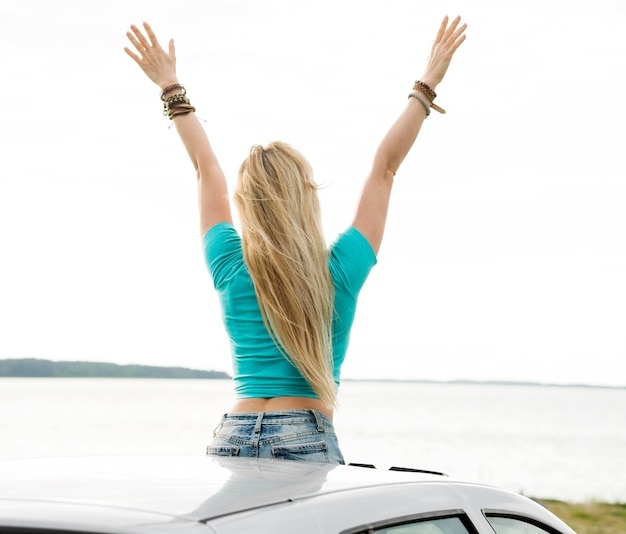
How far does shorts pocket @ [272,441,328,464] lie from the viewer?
341cm

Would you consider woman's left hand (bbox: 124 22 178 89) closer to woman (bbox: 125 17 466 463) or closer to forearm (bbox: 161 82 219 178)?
forearm (bbox: 161 82 219 178)

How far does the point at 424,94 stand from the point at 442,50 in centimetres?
37

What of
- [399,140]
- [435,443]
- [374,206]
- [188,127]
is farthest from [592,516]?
[435,443]

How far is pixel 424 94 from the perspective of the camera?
14.7 feet

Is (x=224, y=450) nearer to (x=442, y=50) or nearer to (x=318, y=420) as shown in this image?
(x=318, y=420)

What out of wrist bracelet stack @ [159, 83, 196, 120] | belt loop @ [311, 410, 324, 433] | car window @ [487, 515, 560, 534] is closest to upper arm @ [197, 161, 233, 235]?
wrist bracelet stack @ [159, 83, 196, 120]

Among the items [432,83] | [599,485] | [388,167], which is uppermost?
[432,83]

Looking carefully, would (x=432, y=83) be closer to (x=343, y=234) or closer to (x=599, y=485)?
(x=343, y=234)

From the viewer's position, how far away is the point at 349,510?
2.20 metres

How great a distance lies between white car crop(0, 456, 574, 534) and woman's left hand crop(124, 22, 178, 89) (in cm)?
237

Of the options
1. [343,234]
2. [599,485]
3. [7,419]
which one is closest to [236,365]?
[343,234]

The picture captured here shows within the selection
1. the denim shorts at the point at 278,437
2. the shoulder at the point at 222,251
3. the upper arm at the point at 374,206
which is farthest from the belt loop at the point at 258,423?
the upper arm at the point at 374,206

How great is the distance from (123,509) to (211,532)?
7.9 inches

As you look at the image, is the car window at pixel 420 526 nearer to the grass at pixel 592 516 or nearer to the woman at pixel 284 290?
the woman at pixel 284 290
